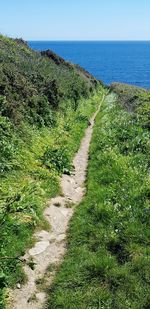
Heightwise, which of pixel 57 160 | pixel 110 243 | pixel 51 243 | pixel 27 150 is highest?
pixel 110 243

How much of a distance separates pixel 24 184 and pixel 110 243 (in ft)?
15.0

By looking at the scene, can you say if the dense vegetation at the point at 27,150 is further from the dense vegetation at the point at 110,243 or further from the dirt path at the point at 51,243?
the dense vegetation at the point at 110,243

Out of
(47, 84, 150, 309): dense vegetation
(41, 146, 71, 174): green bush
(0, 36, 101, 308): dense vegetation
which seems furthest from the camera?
(41, 146, 71, 174): green bush

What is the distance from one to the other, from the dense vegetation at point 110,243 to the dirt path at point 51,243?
0.30 metres

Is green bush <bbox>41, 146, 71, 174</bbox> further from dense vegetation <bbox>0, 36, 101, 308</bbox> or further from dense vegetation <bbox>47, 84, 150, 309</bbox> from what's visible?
dense vegetation <bbox>47, 84, 150, 309</bbox>

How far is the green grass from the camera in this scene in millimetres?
9086

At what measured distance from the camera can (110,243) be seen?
11117 mm

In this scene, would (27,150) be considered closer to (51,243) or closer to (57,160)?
(57,160)

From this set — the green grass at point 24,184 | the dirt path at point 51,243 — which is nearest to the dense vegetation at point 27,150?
the green grass at point 24,184

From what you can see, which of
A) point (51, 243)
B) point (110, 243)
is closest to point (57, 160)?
point (51, 243)

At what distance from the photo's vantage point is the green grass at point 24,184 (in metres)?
9.09

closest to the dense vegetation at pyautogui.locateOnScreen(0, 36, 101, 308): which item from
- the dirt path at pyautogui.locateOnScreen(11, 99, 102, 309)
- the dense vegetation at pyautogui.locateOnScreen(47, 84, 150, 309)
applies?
the dirt path at pyautogui.locateOnScreen(11, 99, 102, 309)

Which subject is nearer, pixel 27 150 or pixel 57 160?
pixel 27 150

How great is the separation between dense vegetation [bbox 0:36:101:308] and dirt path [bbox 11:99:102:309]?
27 centimetres
